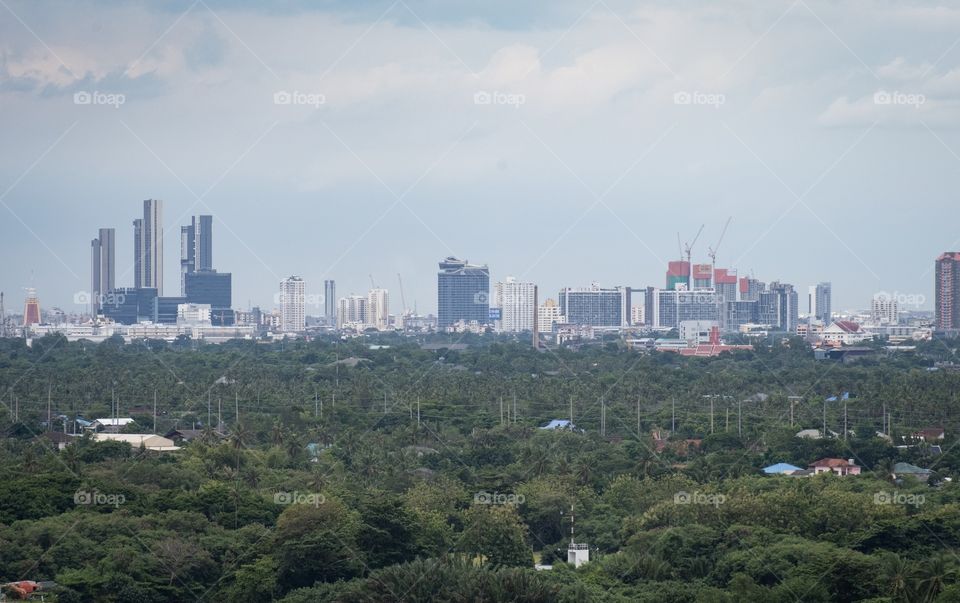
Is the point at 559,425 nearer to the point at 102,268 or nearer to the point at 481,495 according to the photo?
the point at 481,495

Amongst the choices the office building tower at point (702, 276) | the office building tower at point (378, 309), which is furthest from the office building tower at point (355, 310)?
the office building tower at point (702, 276)

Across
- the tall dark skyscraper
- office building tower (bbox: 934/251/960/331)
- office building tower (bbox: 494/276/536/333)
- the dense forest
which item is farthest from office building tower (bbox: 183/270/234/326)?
the dense forest

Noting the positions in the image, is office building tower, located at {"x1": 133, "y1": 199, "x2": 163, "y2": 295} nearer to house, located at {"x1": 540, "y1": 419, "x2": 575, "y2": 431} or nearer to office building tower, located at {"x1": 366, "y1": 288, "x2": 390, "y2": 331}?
office building tower, located at {"x1": 366, "y1": 288, "x2": 390, "y2": 331}

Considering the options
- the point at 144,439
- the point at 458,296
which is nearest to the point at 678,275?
the point at 458,296

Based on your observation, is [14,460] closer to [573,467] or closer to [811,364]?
[573,467]

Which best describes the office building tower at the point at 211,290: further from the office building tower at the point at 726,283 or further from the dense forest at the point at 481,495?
the dense forest at the point at 481,495
